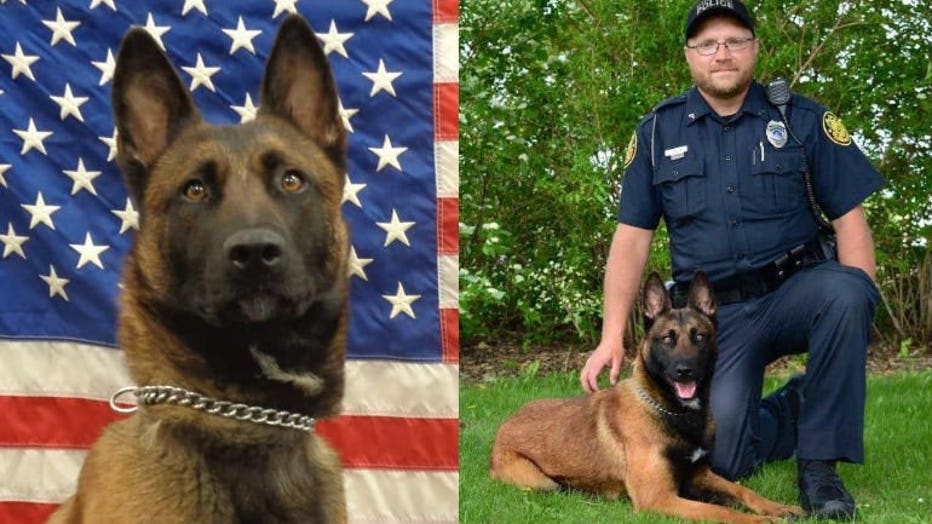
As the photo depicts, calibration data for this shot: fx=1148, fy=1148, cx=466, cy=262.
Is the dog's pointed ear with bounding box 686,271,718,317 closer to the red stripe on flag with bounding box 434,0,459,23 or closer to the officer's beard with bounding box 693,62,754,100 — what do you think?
the officer's beard with bounding box 693,62,754,100

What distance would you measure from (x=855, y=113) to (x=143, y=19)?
222 inches

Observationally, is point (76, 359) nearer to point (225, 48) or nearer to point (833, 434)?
point (225, 48)

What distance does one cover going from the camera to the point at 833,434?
4.34m

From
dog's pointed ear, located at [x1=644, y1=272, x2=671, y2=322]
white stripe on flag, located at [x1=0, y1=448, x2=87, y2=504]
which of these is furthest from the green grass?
white stripe on flag, located at [x1=0, y1=448, x2=87, y2=504]

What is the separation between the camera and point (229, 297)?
231 centimetres

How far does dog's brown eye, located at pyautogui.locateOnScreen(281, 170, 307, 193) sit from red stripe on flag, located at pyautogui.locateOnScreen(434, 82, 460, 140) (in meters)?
0.98

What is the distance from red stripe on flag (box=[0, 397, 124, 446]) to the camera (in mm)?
3207

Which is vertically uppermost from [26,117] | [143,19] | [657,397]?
[143,19]

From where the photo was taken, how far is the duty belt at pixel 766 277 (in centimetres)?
464

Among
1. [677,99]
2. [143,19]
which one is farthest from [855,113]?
[143,19]

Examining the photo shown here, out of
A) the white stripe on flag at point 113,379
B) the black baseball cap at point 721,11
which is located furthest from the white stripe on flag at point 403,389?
the black baseball cap at point 721,11

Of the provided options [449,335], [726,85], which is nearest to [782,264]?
[726,85]

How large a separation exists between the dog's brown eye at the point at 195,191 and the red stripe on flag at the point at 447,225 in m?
1.11

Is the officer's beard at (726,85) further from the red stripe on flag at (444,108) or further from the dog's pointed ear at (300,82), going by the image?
the dog's pointed ear at (300,82)
